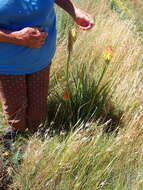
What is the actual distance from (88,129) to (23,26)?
0.65 metres

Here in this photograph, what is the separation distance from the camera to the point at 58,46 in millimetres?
3615

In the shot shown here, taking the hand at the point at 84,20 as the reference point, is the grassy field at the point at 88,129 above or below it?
below

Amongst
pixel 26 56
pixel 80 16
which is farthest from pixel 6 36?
pixel 80 16

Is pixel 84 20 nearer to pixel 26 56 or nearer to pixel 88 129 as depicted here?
pixel 26 56

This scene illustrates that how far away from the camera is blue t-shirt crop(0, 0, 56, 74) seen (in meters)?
2.16

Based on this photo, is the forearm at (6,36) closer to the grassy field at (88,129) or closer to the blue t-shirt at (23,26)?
the blue t-shirt at (23,26)

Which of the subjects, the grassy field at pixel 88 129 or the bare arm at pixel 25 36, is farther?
the grassy field at pixel 88 129

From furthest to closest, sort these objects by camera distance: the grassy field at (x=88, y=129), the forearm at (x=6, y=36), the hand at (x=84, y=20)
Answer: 1. the hand at (x=84, y=20)
2. the grassy field at (x=88, y=129)
3. the forearm at (x=6, y=36)

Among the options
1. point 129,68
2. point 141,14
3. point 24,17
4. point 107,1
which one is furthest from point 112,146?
point 141,14

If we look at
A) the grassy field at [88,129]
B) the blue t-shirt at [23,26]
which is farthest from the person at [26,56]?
the grassy field at [88,129]

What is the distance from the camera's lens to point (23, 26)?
2238mm

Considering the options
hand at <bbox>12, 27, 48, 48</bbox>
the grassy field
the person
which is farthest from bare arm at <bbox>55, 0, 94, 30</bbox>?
hand at <bbox>12, 27, 48, 48</bbox>

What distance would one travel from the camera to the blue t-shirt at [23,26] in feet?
7.09

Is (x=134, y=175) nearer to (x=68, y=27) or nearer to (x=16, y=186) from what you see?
(x=16, y=186)
